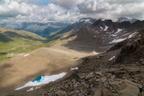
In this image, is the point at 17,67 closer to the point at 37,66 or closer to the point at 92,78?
the point at 37,66

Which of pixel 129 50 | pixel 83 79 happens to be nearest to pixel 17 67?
pixel 129 50

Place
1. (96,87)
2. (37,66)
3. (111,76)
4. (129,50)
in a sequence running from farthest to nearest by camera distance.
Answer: (37,66)
(129,50)
(111,76)
(96,87)

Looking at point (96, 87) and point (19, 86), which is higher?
point (96, 87)

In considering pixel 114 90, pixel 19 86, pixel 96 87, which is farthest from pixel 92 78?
pixel 19 86

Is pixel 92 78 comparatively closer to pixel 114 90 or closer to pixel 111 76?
pixel 111 76

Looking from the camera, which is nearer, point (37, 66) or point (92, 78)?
point (92, 78)

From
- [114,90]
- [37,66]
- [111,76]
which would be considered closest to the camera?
[114,90]

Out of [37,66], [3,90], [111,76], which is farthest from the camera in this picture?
[37,66]

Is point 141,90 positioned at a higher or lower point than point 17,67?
higher

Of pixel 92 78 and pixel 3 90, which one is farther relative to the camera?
pixel 3 90
